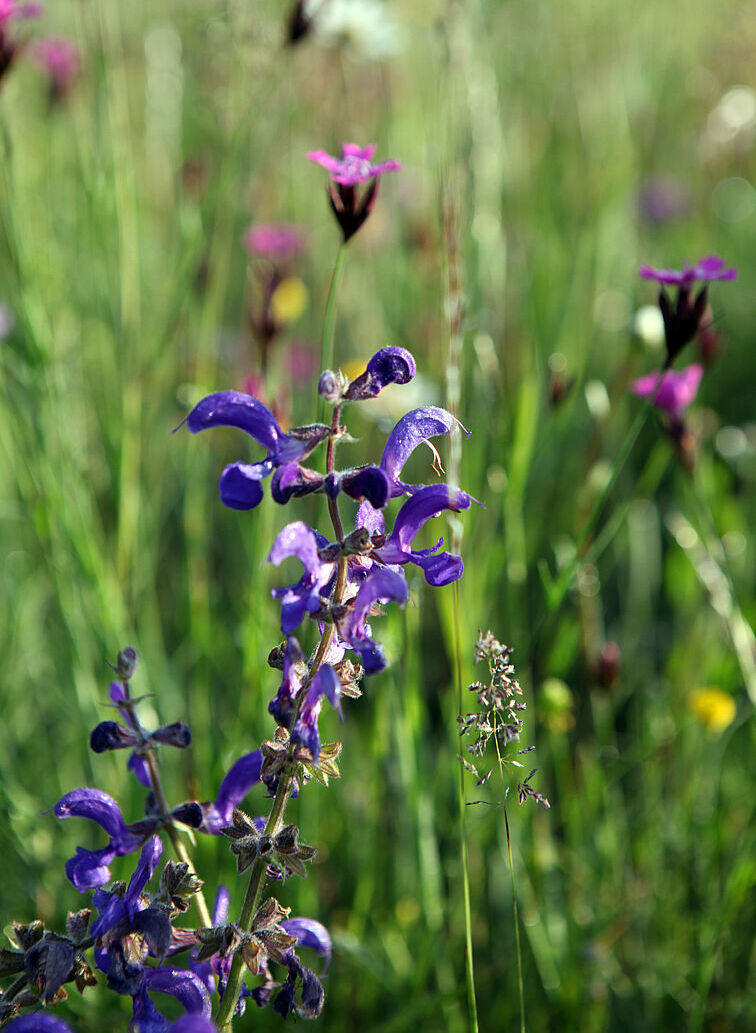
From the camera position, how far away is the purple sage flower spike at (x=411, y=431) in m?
0.78

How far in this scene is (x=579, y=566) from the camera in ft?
4.04

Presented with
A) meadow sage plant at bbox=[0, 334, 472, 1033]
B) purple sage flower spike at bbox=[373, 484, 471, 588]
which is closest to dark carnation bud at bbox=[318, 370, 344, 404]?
meadow sage plant at bbox=[0, 334, 472, 1033]

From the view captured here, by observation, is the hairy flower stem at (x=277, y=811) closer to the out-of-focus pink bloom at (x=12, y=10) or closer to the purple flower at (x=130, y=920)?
the purple flower at (x=130, y=920)

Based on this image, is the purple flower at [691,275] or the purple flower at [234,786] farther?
the purple flower at [691,275]

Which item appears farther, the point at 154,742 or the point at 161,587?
the point at 161,587

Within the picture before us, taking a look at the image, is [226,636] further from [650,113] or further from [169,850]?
[650,113]

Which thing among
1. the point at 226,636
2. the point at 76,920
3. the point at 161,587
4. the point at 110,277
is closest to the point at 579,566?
the point at 76,920

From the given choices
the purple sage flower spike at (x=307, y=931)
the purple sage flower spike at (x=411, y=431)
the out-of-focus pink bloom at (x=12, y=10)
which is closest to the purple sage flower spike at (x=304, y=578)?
the purple sage flower spike at (x=411, y=431)

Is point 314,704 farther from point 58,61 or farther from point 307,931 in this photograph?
point 58,61

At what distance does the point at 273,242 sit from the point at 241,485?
1.46 metres

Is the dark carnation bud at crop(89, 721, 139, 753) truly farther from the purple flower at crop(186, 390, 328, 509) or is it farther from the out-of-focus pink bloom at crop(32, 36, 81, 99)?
the out-of-focus pink bloom at crop(32, 36, 81, 99)

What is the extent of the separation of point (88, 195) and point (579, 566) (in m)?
1.25

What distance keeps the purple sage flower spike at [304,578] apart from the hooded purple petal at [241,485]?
0.05 metres

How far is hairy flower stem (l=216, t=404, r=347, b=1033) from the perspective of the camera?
702 mm
